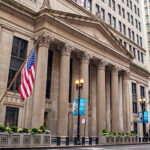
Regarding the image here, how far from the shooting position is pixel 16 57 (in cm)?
2552

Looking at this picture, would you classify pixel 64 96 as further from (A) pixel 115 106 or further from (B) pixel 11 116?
(A) pixel 115 106

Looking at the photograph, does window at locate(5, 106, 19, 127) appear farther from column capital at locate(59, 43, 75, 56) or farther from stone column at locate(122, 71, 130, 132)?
stone column at locate(122, 71, 130, 132)

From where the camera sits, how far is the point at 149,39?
74.6 m

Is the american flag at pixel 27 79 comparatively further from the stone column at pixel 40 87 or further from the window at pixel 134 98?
the window at pixel 134 98

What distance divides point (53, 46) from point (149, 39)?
53.7 meters

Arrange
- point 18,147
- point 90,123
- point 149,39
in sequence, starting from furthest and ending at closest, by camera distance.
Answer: point 149,39 → point 90,123 → point 18,147

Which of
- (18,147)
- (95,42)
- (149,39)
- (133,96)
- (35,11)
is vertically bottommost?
(18,147)

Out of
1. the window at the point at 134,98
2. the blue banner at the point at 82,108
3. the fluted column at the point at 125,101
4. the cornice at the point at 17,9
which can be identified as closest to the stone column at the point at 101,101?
the fluted column at the point at 125,101

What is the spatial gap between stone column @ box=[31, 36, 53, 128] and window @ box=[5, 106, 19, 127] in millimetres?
2252

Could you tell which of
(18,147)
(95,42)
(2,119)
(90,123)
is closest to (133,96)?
(90,123)

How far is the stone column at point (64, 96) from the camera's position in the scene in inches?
998

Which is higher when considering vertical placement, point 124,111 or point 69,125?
point 124,111

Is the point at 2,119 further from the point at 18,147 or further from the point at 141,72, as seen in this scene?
the point at 141,72

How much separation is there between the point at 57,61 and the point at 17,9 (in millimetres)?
9667
